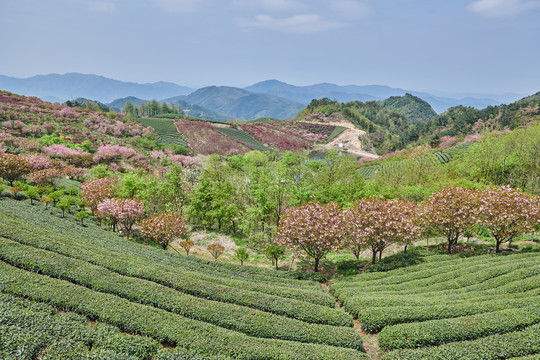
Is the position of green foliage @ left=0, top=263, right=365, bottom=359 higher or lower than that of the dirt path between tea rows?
higher

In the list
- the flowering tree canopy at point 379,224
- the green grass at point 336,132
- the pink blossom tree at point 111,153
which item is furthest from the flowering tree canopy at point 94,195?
the green grass at point 336,132

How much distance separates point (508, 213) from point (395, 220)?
7.61 metres

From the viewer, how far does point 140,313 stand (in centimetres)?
1164

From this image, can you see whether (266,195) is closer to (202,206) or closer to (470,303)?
(202,206)

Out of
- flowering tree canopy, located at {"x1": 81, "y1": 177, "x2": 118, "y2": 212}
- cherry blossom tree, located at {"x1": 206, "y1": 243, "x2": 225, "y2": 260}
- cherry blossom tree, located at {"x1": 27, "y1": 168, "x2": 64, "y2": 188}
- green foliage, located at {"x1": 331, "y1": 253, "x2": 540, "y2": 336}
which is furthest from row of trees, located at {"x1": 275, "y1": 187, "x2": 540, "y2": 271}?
cherry blossom tree, located at {"x1": 27, "y1": 168, "x2": 64, "y2": 188}

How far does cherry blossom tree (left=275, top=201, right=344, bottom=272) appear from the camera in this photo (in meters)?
19.5

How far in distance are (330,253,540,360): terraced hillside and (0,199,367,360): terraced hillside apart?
62.2 inches

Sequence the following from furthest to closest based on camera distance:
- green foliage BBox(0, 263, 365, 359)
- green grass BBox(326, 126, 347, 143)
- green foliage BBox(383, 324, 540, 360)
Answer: green grass BBox(326, 126, 347, 143)
green foliage BBox(0, 263, 365, 359)
green foliage BBox(383, 324, 540, 360)

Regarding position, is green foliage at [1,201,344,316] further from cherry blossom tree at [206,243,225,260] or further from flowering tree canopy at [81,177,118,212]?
flowering tree canopy at [81,177,118,212]

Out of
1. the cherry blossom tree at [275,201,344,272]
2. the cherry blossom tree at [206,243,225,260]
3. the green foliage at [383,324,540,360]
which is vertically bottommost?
the cherry blossom tree at [206,243,225,260]

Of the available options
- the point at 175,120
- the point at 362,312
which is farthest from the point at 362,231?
the point at 175,120

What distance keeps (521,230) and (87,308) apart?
Result: 2615 centimetres

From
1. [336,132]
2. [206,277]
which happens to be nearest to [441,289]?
[206,277]

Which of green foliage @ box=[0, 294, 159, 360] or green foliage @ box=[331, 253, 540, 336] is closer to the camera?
green foliage @ box=[0, 294, 159, 360]
